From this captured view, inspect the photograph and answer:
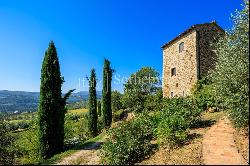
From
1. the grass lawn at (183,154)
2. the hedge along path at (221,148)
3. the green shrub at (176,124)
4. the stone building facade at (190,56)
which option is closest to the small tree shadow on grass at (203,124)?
the green shrub at (176,124)

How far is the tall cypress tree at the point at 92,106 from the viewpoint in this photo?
4412 centimetres

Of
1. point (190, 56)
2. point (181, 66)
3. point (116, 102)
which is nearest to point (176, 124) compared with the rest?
point (190, 56)

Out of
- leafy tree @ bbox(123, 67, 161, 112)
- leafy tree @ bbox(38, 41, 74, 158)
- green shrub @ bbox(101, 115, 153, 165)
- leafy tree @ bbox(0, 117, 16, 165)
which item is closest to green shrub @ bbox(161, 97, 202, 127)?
green shrub @ bbox(101, 115, 153, 165)

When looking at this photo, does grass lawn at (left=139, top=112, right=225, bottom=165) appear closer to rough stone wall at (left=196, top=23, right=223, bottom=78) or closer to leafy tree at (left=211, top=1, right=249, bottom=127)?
leafy tree at (left=211, top=1, right=249, bottom=127)

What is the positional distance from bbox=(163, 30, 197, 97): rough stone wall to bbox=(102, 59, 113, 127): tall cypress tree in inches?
429

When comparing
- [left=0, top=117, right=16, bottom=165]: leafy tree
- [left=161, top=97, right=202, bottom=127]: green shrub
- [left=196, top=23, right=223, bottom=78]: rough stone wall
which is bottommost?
[left=0, top=117, right=16, bottom=165]: leafy tree

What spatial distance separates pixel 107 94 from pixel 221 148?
34.9m

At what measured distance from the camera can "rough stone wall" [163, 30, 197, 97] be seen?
114 feet

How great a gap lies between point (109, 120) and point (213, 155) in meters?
35.1

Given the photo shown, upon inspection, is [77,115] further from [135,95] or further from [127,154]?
[127,154]

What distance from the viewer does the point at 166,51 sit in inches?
1566

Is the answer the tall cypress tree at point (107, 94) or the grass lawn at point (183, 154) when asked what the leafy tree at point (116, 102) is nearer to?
the tall cypress tree at point (107, 94)

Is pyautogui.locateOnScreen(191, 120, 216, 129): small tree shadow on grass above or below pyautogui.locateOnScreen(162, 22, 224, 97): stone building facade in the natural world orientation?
below

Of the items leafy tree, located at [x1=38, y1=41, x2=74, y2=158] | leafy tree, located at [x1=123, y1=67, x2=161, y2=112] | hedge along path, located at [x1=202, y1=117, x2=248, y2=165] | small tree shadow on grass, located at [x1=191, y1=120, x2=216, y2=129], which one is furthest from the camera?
leafy tree, located at [x1=123, y1=67, x2=161, y2=112]
